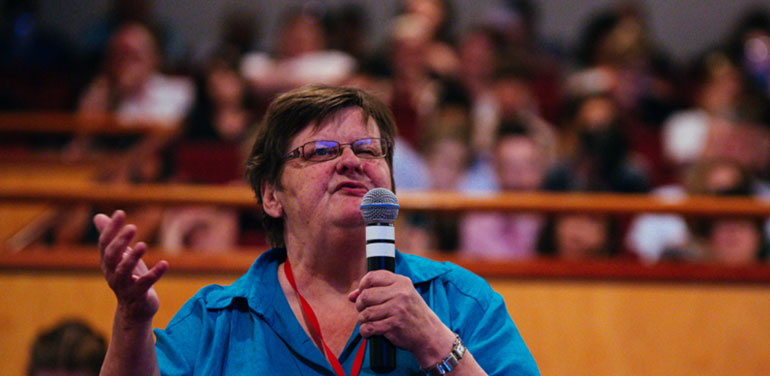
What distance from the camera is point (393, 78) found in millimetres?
4387

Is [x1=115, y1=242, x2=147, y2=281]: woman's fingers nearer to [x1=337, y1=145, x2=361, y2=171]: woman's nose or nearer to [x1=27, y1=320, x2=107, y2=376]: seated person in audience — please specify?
[x1=337, y1=145, x2=361, y2=171]: woman's nose

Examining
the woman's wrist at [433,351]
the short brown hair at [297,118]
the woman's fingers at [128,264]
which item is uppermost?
the short brown hair at [297,118]

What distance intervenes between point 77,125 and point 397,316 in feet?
10.8

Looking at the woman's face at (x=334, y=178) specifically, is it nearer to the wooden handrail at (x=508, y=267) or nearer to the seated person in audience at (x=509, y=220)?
the wooden handrail at (x=508, y=267)

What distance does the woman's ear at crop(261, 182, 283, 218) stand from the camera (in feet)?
5.26

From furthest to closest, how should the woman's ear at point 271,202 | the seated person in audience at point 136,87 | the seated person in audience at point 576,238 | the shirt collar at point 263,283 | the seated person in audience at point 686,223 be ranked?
1. the seated person in audience at point 136,87
2. the seated person in audience at point 686,223
3. the seated person in audience at point 576,238
4. the woman's ear at point 271,202
5. the shirt collar at point 263,283

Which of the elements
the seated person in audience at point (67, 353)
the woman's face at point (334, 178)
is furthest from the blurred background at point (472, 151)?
the woman's face at point (334, 178)

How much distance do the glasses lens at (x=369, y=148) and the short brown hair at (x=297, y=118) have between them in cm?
3

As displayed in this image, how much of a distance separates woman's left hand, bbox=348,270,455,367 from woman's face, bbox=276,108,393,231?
249 mm

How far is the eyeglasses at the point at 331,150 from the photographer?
1494mm

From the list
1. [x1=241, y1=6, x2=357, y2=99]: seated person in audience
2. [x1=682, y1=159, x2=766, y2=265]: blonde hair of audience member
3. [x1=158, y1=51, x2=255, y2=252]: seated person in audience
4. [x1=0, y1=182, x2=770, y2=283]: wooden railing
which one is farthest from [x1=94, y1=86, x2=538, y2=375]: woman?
[x1=241, y1=6, x2=357, y2=99]: seated person in audience

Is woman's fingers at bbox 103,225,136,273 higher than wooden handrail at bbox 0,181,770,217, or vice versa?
wooden handrail at bbox 0,181,770,217

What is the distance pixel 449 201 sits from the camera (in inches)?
107

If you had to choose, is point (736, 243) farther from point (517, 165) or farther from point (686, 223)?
point (517, 165)
